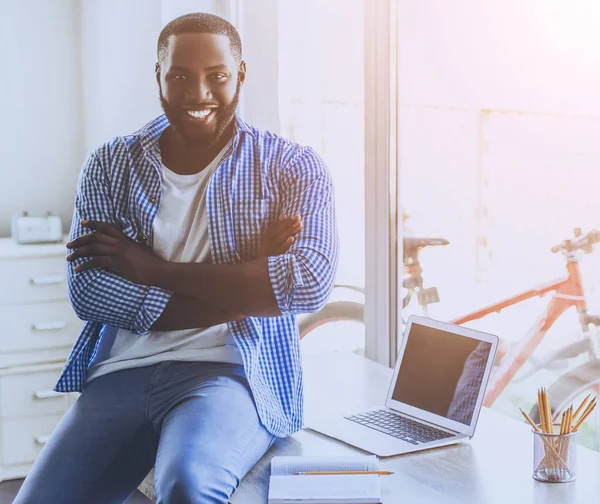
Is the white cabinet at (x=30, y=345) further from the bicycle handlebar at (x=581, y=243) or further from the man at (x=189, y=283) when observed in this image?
the bicycle handlebar at (x=581, y=243)

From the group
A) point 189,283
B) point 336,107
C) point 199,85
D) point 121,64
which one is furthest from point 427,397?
point 121,64

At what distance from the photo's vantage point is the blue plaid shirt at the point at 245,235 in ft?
5.16

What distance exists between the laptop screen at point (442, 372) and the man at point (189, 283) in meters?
0.27

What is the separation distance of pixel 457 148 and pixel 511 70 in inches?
11.1

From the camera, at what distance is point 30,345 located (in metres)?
2.86

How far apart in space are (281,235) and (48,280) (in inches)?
59.8

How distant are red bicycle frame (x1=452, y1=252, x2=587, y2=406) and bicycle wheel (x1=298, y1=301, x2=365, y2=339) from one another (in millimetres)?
568

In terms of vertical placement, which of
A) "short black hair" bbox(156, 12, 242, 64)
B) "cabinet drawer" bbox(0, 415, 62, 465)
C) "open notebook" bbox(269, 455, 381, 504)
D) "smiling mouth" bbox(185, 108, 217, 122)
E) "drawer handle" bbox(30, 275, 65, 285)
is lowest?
"cabinet drawer" bbox(0, 415, 62, 465)

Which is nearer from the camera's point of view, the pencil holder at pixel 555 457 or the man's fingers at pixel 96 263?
the pencil holder at pixel 555 457

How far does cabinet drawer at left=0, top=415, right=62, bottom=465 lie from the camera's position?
285 cm

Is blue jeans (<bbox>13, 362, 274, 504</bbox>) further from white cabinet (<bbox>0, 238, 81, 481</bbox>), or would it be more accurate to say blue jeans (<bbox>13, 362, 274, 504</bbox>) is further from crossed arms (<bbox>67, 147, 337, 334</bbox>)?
white cabinet (<bbox>0, 238, 81, 481</bbox>)

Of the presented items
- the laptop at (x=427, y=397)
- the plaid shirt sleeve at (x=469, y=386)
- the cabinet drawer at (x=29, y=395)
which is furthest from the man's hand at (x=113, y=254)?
the cabinet drawer at (x=29, y=395)

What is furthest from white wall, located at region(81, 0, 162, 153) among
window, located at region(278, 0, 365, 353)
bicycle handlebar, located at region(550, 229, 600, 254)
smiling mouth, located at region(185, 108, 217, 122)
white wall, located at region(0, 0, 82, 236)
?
bicycle handlebar, located at region(550, 229, 600, 254)

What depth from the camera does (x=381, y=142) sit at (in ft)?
7.42
